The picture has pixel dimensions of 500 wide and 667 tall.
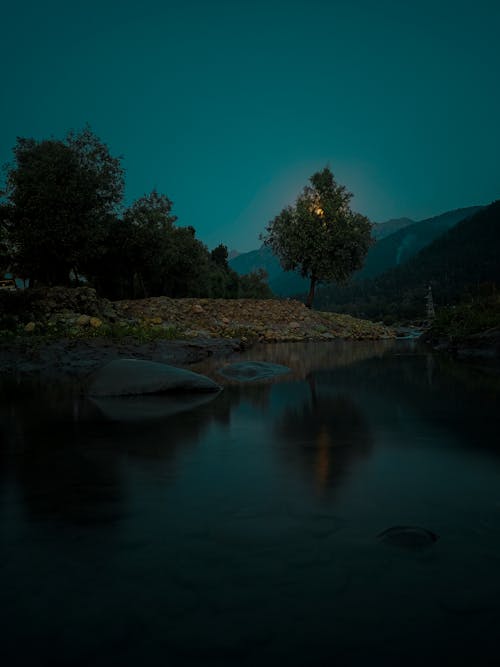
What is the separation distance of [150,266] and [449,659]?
31811 mm

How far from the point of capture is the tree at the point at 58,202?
75.6ft

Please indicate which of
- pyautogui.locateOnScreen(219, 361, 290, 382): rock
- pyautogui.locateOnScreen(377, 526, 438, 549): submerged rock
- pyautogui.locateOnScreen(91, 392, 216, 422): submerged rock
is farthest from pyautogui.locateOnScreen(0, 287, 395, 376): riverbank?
pyautogui.locateOnScreen(377, 526, 438, 549): submerged rock

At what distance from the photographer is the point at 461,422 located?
15.7 feet

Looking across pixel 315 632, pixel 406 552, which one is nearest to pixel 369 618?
pixel 315 632

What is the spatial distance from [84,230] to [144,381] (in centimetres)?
1943

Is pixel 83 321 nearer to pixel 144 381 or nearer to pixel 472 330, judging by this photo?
pixel 144 381

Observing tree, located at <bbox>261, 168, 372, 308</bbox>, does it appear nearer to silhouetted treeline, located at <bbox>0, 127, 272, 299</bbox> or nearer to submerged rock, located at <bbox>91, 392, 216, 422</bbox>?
silhouetted treeline, located at <bbox>0, 127, 272, 299</bbox>

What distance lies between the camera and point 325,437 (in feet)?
13.9

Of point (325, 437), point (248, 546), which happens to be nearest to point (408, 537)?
point (248, 546)

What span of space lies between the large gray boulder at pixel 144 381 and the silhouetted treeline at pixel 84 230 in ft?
60.7

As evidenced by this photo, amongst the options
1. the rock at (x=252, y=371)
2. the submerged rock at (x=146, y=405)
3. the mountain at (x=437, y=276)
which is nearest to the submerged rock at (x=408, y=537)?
the submerged rock at (x=146, y=405)

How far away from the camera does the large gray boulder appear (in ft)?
22.0

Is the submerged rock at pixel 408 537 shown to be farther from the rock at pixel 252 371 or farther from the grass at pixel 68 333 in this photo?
the grass at pixel 68 333

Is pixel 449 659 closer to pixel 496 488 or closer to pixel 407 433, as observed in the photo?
pixel 496 488
